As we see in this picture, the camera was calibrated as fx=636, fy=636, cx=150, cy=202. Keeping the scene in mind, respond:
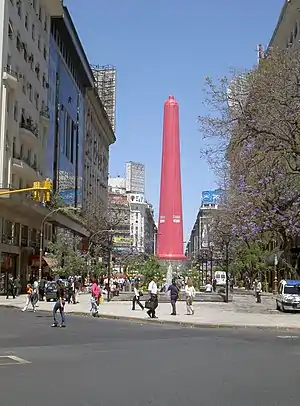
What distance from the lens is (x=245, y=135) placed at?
28828 mm

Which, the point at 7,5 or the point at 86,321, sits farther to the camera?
the point at 7,5

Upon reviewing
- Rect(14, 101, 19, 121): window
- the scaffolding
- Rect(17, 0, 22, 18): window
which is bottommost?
Rect(14, 101, 19, 121): window

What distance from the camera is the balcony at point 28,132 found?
170 feet

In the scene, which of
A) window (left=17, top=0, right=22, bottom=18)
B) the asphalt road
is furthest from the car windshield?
window (left=17, top=0, right=22, bottom=18)

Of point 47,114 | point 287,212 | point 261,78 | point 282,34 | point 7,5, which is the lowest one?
point 287,212

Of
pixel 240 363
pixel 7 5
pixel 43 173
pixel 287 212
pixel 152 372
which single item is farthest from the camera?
pixel 43 173

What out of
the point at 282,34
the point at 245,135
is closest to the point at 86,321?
the point at 245,135

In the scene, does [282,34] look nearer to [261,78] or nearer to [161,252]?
[161,252]

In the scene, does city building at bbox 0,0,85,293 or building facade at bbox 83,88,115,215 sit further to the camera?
building facade at bbox 83,88,115,215

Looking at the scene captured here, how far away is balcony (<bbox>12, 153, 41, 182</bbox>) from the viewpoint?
4956 cm

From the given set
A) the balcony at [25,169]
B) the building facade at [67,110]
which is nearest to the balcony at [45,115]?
the building facade at [67,110]

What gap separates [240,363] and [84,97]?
77819 mm

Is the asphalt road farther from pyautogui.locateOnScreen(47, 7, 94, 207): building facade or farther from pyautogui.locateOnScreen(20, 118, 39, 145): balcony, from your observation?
pyautogui.locateOnScreen(47, 7, 94, 207): building facade

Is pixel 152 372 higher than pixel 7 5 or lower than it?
lower
